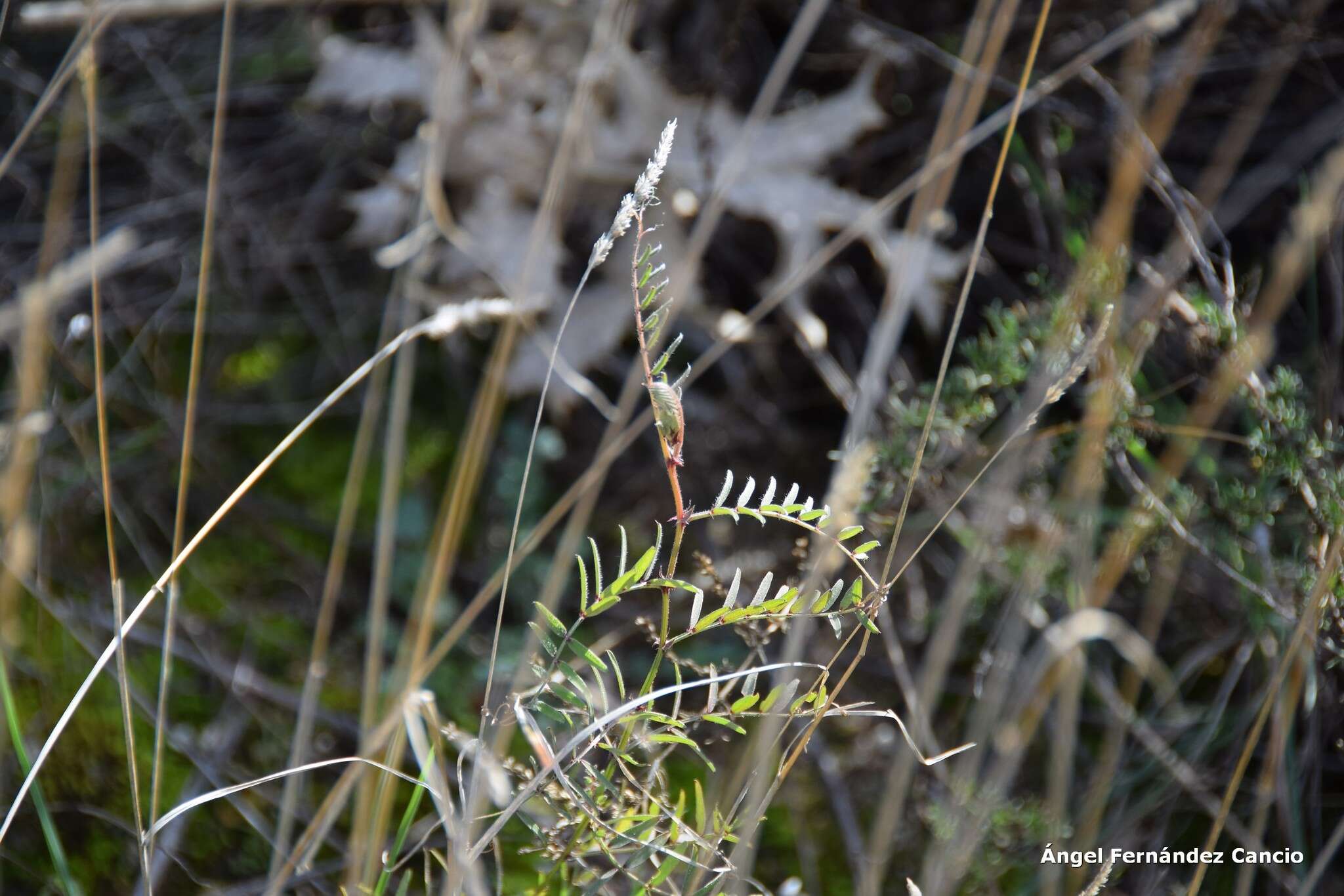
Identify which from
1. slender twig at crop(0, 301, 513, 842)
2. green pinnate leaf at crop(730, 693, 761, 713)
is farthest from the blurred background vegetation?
green pinnate leaf at crop(730, 693, 761, 713)

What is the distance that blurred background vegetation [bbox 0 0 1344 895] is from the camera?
0.96 m

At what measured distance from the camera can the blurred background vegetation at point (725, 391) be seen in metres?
0.96

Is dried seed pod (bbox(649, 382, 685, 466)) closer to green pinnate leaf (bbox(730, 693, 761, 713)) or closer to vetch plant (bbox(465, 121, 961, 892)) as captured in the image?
vetch plant (bbox(465, 121, 961, 892))

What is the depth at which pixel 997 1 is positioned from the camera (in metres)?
1.27

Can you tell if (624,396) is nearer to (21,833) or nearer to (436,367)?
(436,367)

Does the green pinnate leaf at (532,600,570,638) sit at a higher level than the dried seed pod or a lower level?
lower

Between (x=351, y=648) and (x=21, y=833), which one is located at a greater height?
(x=351, y=648)

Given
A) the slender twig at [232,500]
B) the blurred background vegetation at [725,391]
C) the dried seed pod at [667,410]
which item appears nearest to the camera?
the dried seed pod at [667,410]

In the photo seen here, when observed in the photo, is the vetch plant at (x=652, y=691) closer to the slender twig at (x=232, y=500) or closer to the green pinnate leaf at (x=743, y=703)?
the green pinnate leaf at (x=743, y=703)

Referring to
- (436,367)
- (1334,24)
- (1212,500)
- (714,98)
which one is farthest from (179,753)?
(1334,24)

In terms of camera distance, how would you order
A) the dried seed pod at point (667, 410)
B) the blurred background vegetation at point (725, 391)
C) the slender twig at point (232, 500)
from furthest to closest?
the blurred background vegetation at point (725, 391) < the slender twig at point (232, 500) < the dried seed pod at point (667, 410)

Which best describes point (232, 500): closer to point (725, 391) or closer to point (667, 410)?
point (667, 410)

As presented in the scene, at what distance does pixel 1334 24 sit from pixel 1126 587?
0.78m

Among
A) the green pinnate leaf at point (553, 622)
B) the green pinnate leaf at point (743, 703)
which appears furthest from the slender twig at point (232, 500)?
the green pinnate leaf at point (743, 703)
